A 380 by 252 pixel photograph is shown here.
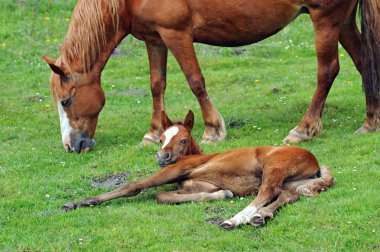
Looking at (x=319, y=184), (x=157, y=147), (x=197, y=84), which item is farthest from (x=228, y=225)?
(x=197, y=84)

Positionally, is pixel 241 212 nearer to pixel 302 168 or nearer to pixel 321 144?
pixel 302 168

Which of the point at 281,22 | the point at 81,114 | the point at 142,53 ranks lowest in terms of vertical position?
the point at 142,53

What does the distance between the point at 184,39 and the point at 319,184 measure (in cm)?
324

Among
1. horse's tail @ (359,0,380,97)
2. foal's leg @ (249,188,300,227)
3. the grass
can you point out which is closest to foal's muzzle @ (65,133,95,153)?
the grass

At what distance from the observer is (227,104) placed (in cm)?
1224

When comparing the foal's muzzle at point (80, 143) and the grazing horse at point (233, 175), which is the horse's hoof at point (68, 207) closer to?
the grazing horse at point (233, 175)

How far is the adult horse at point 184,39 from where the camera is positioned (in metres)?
9.72

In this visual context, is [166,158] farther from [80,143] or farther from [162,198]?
[80,143]

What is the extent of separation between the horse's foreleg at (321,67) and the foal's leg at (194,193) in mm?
2426

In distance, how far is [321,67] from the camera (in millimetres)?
9680

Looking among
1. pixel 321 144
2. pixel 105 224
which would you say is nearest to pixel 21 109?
pixel 321 144

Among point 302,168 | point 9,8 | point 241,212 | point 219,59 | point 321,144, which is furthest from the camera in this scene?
point 9,8

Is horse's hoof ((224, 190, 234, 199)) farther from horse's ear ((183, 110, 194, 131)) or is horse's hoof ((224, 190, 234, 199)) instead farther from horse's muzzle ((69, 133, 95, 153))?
horse's muzzle ((69, 133, 95, 153))

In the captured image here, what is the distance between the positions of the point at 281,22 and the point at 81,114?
2647mm
